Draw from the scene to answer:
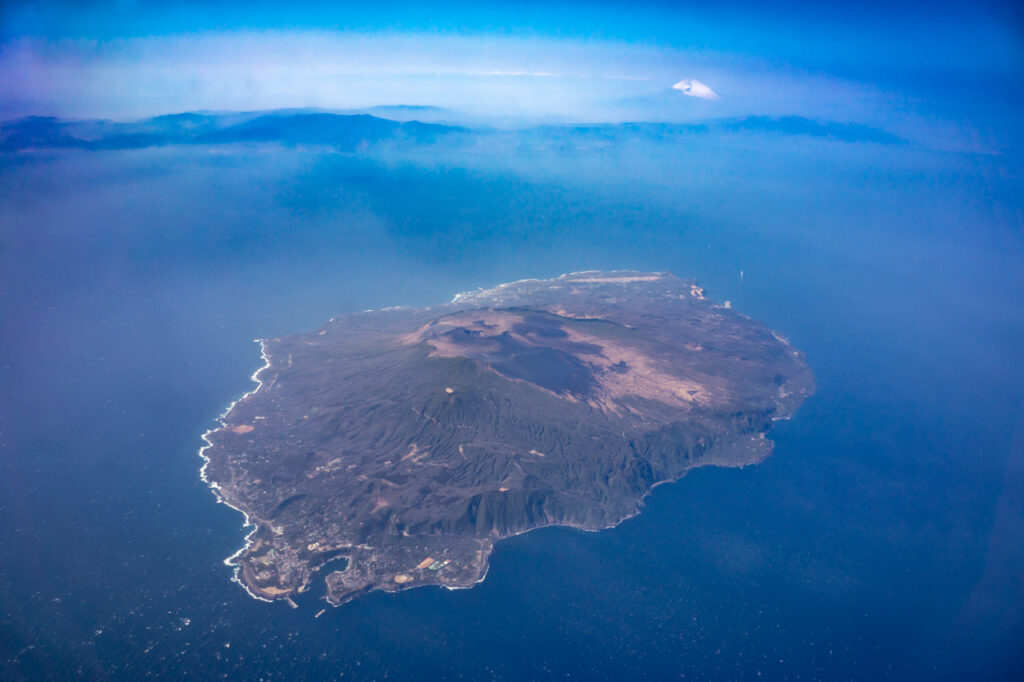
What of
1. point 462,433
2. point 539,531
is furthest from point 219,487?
point 539,531

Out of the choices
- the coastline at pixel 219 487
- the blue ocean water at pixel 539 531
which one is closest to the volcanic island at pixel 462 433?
the coastline at pixel 219 487

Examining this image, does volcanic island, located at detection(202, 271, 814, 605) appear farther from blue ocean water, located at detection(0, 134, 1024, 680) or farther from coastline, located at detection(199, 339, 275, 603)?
blue ocean water, located at detection(0, 134, 1024, 680)

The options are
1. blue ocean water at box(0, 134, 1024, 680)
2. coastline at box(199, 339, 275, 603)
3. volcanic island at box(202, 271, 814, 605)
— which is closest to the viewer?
blue ocean water at box(0, 134, 1024, 680)

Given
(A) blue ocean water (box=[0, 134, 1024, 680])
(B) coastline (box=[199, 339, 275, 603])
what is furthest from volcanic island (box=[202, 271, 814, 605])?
(A) blue ocean water (box=[0, 134, 1024, 680])

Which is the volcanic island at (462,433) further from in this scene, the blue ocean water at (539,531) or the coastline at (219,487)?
the blue ocean water at (539,531)

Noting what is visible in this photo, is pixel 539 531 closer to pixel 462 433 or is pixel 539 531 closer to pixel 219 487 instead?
pixel 462 433

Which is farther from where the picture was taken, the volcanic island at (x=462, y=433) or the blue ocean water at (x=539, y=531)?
the volcanic island at (x=462, y=433)
